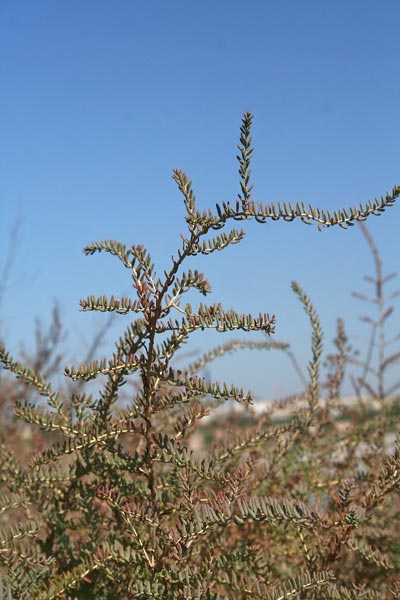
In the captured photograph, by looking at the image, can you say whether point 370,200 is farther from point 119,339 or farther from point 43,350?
point 43,350

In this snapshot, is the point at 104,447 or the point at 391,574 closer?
the point at 104,447

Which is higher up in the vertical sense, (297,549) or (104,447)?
(104,447)

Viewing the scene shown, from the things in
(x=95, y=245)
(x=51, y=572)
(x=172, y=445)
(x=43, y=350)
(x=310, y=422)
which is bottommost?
(x=51, y=572)

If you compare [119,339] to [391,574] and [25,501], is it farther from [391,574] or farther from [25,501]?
[391,574]

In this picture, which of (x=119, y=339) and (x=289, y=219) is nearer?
(x=289, y=219)

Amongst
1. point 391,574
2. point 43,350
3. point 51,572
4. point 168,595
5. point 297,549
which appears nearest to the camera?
point 168,595

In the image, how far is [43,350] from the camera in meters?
6.86

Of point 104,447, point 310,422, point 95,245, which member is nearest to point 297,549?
point 310,422

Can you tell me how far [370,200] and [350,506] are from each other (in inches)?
23.5

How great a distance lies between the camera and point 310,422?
200 cm

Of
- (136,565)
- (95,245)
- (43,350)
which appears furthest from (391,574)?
(43,350)

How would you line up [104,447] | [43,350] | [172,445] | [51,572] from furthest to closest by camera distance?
[43,350] < [51,572] < [104,447] < [172,445]

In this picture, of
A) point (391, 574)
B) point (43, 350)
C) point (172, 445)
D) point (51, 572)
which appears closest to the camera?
A: point (172, 445)

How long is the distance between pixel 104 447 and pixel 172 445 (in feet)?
0.62
